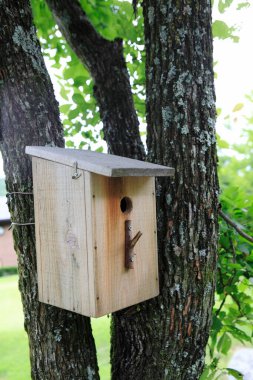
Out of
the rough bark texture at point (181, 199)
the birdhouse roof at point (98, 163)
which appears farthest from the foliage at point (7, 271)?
the birdhouse roof at point (98, 163)

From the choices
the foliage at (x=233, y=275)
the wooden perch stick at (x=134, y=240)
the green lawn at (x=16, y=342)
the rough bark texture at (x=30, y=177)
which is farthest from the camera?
the green lawn at (x=16, y=342)

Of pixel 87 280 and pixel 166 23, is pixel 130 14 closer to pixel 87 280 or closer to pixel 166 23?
pixel 166 23

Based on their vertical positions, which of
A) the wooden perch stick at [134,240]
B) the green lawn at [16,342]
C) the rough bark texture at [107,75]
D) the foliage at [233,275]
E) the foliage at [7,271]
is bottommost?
the foliage at [7,271]

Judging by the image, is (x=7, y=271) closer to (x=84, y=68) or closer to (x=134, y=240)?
(x=84, y=68)

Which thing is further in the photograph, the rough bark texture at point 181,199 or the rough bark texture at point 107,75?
the rough bark texture at point 107,75

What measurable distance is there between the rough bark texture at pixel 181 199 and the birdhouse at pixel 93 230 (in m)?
0.10

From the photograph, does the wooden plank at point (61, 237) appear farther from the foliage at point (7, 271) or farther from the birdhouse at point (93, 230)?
the foliage at point (7, 271)

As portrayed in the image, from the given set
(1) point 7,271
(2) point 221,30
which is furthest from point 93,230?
(1) point 7,271

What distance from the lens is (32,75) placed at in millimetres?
1663

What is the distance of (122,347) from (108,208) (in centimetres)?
66

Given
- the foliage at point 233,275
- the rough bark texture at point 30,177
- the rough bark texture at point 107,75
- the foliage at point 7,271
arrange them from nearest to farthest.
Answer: the rough bark texture at point 30,177
the foliage at point 233,275
the rough bark texture at point 107,75
the foliage at point 7,271

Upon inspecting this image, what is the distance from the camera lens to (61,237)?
147cm

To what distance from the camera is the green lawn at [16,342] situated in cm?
475

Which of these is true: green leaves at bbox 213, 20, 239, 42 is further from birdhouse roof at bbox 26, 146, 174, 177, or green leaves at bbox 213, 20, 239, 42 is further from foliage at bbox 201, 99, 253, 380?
birdhouse roof at bbox 26, 146, 174, 177
